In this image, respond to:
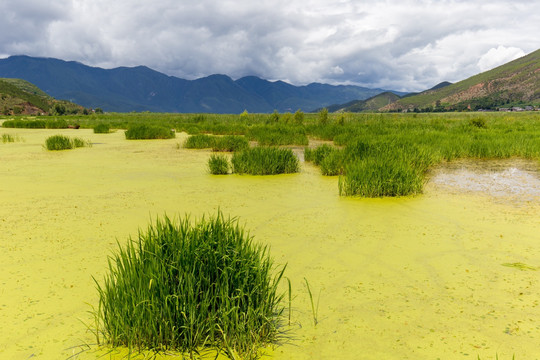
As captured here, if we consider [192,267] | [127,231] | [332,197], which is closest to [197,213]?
[127,231]

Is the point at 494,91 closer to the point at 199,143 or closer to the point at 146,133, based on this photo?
the point at 146,133

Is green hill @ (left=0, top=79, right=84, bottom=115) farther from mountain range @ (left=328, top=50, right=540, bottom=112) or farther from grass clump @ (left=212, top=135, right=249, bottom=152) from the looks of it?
mountain range @ (left=328, top=50, right=540, bottom=112)

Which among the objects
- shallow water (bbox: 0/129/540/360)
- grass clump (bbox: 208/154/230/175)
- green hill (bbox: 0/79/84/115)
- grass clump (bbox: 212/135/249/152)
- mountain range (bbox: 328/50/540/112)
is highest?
mountain range (bbox: 328/50/540/112)

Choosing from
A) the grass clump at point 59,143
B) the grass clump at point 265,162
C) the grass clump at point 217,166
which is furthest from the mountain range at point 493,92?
the grass clump at point 217,166

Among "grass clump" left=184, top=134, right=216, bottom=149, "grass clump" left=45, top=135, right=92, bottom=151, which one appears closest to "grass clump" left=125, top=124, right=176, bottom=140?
"grass clump" left=45, top=135, right=92, bottom=151

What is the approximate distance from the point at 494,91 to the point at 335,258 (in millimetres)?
151148

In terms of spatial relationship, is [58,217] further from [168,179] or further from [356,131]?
[356,131]

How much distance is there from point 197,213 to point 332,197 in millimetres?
2248

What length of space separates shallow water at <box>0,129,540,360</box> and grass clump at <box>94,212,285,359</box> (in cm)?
19

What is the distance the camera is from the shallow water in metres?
2.22

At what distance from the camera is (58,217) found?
15.6 ft

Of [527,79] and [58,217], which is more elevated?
[527,79]

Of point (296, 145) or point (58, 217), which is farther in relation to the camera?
point (296, 145)

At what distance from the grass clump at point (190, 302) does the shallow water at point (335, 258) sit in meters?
0.19
